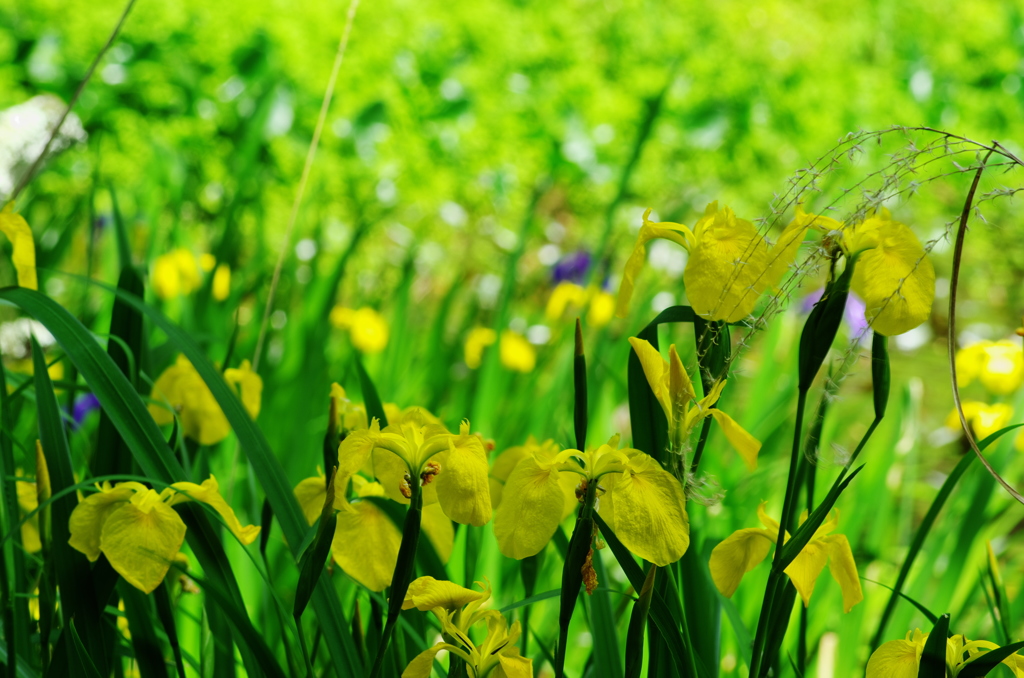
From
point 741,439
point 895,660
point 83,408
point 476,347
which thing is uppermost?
point 741,439

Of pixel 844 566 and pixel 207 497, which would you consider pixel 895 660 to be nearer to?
pixel 844 566

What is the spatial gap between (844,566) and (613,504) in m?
0.16

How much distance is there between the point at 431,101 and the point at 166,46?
709 mm

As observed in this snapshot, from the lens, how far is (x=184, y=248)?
1.56 meters

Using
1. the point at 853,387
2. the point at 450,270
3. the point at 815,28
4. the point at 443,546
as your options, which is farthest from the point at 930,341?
the point at 443,546

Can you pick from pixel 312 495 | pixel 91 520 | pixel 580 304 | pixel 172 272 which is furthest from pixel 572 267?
pixel 91 520

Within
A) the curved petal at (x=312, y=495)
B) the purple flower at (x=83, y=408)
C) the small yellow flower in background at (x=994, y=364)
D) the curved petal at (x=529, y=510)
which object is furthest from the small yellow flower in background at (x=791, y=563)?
the purple flower at (x=83, y=408)

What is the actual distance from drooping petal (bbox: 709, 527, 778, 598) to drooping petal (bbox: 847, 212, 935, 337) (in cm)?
12

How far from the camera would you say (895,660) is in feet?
1.39

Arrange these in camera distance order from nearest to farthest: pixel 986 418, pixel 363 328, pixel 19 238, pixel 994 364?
pixel 19 238 < pixel 986 418 < pixel 994 364 < pixel 363 328

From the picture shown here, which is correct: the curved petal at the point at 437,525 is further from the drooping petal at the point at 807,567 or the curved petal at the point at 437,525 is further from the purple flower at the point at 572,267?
the purple flower at the point at 572,267

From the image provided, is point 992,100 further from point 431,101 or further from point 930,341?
point 431,101

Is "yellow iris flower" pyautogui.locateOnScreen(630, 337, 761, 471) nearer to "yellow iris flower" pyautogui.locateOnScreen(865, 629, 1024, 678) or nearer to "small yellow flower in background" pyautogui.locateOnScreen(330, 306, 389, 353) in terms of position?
"yellow iris flower" pyautogui.locateOnScreen(865, 629, 1024, 678)

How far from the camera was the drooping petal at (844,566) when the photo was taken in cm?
44
